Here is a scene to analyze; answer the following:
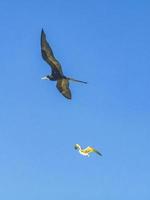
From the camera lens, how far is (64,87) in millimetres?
→ 51031

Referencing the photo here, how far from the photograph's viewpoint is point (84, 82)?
42906 millimetres

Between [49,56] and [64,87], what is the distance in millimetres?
3990

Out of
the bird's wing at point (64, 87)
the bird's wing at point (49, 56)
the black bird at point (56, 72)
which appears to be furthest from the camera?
the bird's wing at point (64, 87)

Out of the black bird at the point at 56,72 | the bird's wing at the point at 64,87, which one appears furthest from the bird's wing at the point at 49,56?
the bird's wing at the point at 64,87

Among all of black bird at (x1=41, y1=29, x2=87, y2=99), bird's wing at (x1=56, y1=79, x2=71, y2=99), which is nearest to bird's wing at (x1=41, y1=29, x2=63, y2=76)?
black bird at (x1=41, y1=29, x2=87, y2=99)

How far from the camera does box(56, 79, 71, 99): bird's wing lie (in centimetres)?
5072

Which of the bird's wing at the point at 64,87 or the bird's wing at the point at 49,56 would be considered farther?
the bird's wing at the point at 64,87

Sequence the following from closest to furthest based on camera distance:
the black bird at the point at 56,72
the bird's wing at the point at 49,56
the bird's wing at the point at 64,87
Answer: the bird's wing at the point at 49,56 < the black bird at the point at 56,72 < the bird's wing at the point at 64,87

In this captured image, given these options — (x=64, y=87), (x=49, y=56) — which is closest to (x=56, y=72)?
(x=64, y=87)

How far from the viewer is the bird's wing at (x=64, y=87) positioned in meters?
50.7

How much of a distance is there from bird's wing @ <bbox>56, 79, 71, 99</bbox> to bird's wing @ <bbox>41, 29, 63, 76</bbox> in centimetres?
94

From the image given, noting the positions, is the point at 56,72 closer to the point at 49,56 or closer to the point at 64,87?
the point at 64,87

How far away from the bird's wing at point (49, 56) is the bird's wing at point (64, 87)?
3.09 feet

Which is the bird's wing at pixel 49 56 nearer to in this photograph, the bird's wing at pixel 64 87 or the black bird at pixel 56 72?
the black bird at pixel 56 72
